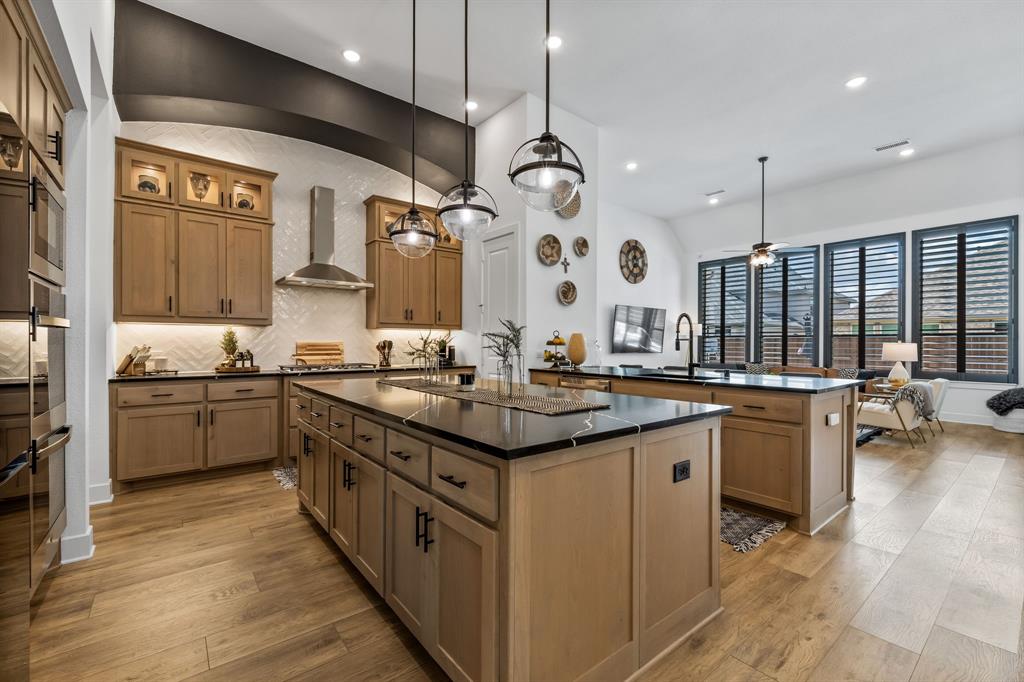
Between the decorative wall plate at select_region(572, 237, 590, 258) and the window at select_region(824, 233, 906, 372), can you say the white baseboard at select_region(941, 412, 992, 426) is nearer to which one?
the window at select_region(824, 233, 906, 372)

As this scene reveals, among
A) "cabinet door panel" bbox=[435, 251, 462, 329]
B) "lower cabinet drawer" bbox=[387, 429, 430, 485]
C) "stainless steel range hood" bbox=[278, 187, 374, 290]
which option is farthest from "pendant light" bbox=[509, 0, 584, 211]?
"cabinet door panel" bbox=[435, 251, 462, 329]

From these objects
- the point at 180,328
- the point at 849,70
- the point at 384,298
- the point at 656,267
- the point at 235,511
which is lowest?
the point at 235,511

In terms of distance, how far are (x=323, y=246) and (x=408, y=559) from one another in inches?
159

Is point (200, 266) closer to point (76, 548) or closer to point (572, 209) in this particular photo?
point (76, 548)

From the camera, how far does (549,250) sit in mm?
4863

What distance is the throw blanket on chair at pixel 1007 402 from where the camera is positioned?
18.6 ft

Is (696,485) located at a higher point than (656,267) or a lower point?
lower

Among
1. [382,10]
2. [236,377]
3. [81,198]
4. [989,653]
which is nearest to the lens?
[989,653]

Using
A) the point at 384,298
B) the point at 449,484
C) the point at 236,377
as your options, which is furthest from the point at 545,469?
the point at 384,298

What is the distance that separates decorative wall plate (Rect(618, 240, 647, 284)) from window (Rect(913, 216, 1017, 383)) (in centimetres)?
405

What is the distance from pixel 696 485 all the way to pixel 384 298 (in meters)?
4.17

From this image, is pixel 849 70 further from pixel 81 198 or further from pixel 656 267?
pixel 81 198

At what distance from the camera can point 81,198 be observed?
249 centimetres

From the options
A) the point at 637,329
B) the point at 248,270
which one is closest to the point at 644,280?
the point at 637,329
